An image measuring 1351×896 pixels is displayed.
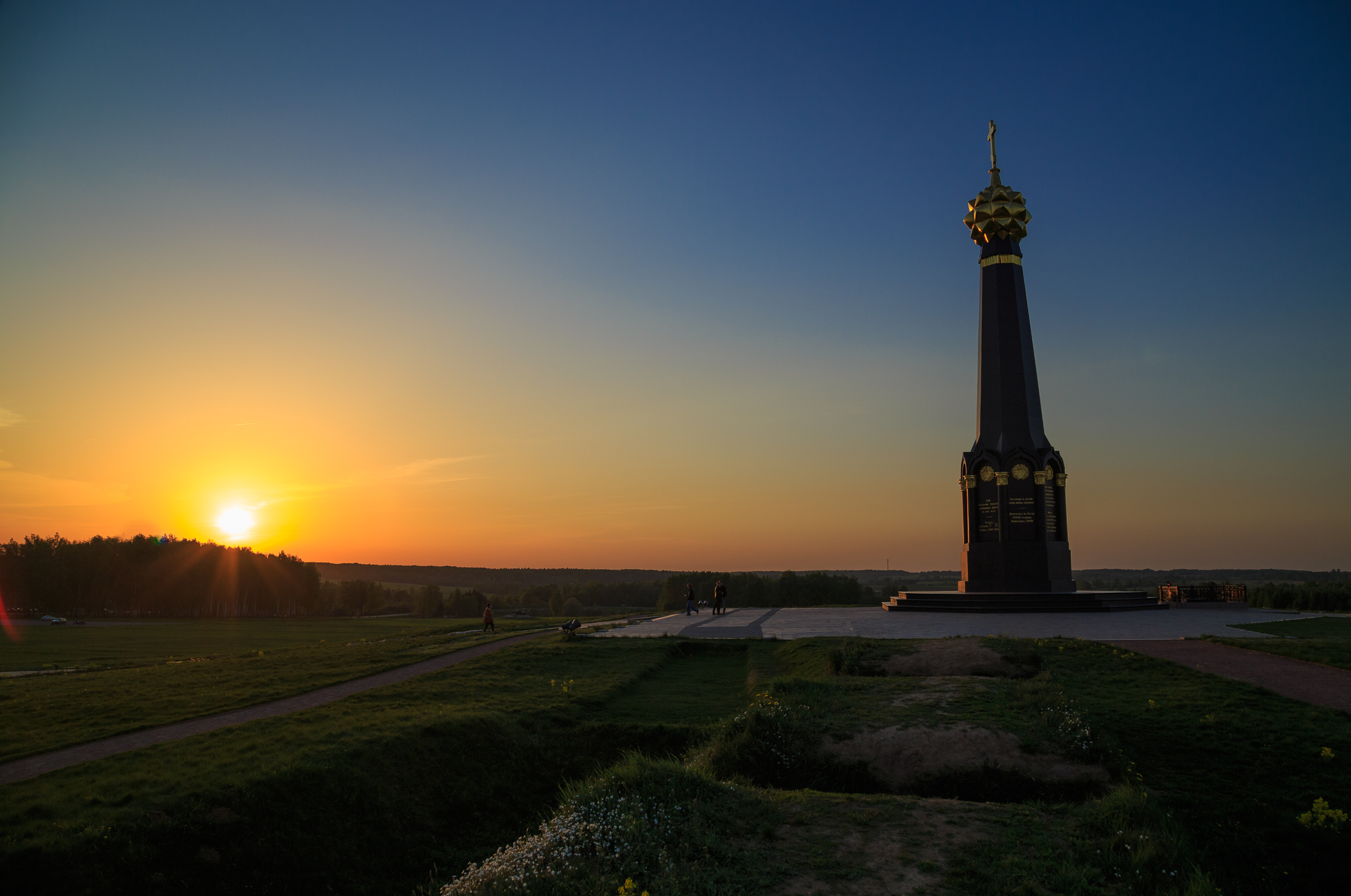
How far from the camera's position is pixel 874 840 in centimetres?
589

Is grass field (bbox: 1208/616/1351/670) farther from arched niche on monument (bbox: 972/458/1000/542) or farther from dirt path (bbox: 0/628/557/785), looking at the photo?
dirt path (bbox: 0/628/557/785)

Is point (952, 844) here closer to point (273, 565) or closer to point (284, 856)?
point (284, 856)

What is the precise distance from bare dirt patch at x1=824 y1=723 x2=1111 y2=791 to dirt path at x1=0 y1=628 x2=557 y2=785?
9746 millimetres

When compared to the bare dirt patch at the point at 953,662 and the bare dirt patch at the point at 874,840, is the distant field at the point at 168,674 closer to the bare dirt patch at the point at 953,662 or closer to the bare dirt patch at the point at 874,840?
the bare dirt patch at the point at 874,840

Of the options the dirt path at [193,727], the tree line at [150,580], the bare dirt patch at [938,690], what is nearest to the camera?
the dirt path at [193,727]

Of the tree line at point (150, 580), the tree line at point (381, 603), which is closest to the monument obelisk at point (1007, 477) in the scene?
the tree line at point (381, 603)

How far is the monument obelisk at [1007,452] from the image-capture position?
29.9 m

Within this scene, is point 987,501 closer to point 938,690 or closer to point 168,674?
point 938,690

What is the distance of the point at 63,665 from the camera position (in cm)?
2022

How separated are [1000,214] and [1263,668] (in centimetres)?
2321

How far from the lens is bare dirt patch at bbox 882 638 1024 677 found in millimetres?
13461

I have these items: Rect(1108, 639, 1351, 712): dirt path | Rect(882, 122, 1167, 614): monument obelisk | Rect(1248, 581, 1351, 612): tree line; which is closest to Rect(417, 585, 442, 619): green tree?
Rect(882, 122, 1167, 614): monument obelisk

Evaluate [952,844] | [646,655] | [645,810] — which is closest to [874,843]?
[952,844]

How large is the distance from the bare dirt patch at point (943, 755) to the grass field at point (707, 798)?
0.93ft
